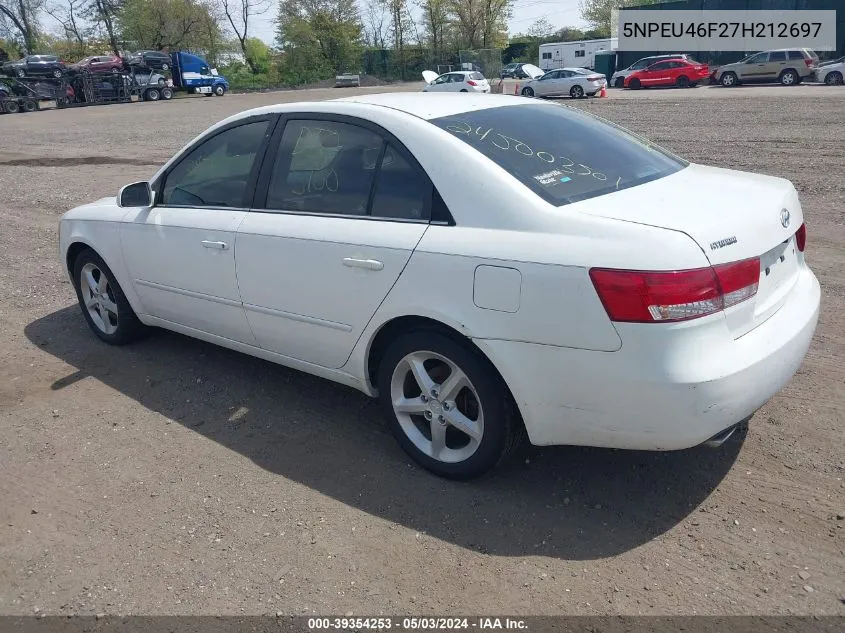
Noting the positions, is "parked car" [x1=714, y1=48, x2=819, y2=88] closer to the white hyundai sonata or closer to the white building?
the white building

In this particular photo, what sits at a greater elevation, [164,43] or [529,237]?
[164,43]

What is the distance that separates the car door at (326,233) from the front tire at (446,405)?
0.97 feet

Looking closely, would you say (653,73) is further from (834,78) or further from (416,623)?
(416,623)

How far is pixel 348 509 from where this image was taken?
3312mm

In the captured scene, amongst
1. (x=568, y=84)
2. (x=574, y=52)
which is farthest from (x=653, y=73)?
(x=574, y=52)

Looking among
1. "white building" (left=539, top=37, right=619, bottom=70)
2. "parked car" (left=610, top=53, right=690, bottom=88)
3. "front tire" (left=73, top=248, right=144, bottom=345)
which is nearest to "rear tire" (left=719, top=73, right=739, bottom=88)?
"parked car" (left=610, top=53, right=690, bottom=88)

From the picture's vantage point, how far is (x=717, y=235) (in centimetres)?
278

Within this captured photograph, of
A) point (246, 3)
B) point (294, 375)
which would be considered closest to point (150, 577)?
point (294, 375)

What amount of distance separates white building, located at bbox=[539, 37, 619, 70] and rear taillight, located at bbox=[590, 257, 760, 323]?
5402 centimetres

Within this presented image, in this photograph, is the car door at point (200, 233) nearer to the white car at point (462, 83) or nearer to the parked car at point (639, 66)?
the white car at point (462, 83)

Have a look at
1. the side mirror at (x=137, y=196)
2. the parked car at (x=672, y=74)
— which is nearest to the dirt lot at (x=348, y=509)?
the side mirror at (x=137, y=196)

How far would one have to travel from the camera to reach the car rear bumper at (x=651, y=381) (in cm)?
268

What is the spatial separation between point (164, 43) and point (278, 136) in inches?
2590

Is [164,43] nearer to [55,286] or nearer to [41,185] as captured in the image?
[41,185]
